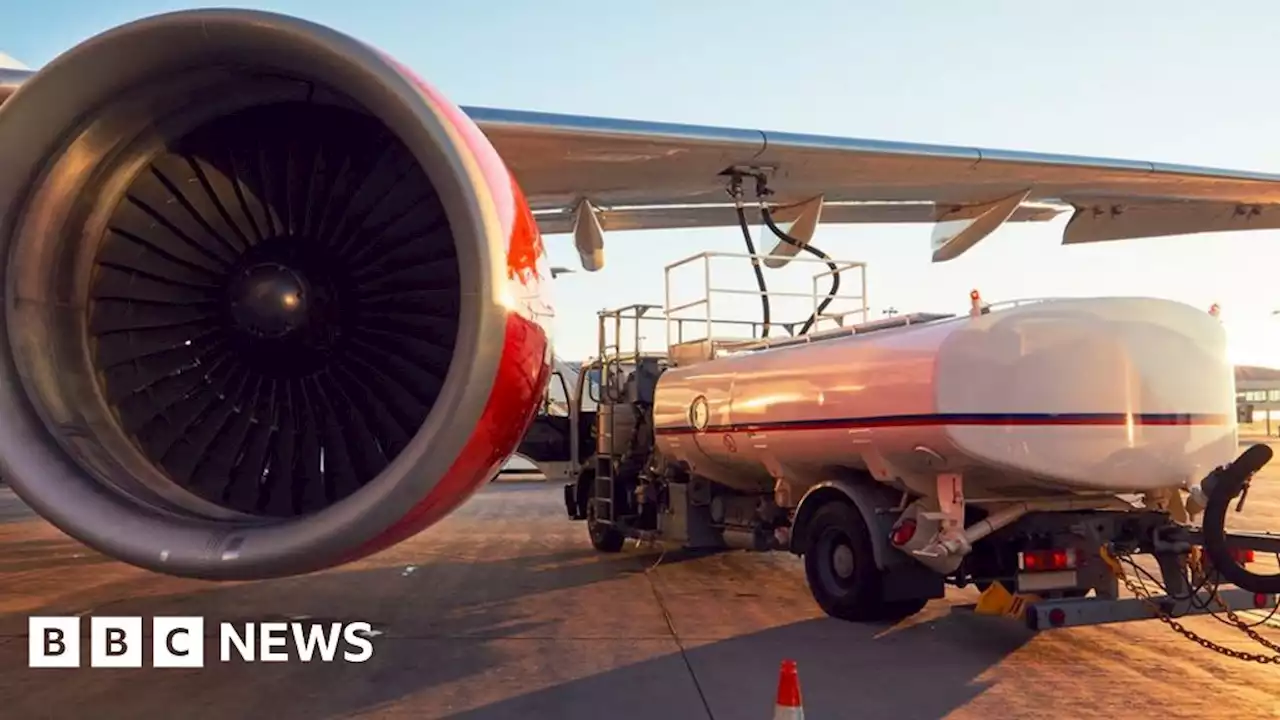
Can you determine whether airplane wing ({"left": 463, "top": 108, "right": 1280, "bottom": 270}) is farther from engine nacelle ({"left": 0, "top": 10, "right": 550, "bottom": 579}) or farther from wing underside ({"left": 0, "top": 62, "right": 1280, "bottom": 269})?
Answer: engine nacelle ({"left": 0, "top": 10, "right": 550, "bottom": 579})

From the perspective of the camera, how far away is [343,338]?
164 inches

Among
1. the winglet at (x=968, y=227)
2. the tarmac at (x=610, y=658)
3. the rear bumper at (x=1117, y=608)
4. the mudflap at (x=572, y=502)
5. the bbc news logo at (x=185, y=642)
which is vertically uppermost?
the winglet at (x=968, y=227)

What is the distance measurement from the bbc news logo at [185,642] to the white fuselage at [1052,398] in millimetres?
3336

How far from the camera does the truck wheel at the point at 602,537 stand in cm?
1102

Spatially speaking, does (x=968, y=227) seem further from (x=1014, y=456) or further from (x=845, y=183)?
(x=1014, y=456)

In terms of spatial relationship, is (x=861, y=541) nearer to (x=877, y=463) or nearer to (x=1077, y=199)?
(x=877, y=463)

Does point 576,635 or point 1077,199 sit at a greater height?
point 1077,199

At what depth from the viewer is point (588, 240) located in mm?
7148

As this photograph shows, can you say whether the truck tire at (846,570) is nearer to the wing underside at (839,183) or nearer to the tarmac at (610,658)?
the tarmac at (610,658)

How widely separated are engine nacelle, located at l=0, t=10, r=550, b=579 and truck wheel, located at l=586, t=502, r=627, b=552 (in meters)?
6.95

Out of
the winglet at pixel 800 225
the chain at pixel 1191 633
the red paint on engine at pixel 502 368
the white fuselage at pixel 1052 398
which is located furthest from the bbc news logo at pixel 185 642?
the chain at pixel 1191 633

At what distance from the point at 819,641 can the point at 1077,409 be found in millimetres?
2045

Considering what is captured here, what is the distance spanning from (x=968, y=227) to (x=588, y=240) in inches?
129

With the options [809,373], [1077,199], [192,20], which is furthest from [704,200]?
[192,20]
